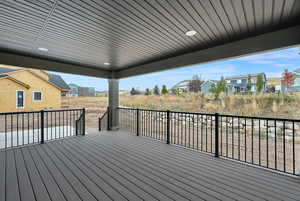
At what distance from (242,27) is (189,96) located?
5029mm

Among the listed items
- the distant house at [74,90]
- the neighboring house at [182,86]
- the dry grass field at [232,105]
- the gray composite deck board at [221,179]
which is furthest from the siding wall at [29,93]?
the gray composite deck board at [221,179]

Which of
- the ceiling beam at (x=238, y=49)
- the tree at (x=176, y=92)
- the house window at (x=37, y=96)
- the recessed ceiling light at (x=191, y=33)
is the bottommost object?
the house window at (x=37, y=96)

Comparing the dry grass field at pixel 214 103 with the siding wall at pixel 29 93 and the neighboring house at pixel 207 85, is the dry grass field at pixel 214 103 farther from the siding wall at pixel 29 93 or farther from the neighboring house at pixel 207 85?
the siding wall at pixel 29 93

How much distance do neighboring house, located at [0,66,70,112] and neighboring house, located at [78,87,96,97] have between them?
1896 millimetres

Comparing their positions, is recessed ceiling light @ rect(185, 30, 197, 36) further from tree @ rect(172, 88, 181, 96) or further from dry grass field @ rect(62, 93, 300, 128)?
tree @ rect(172, 88, 181, 96)

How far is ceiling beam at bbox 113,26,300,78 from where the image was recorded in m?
2.29

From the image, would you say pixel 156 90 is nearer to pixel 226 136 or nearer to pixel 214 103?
pixel 214 103

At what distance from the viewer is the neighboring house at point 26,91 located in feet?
20.4

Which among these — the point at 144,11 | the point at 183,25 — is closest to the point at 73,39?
the point at 144,11

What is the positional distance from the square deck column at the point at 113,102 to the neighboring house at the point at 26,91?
13.6ft

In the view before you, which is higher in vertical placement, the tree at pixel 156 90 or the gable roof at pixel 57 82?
the gable roof at pixel 57 82

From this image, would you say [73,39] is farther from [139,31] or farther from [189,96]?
[189,96]

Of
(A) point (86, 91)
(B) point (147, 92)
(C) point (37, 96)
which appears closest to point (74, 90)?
(A) point (86, 91)

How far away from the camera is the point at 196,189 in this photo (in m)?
1.80
